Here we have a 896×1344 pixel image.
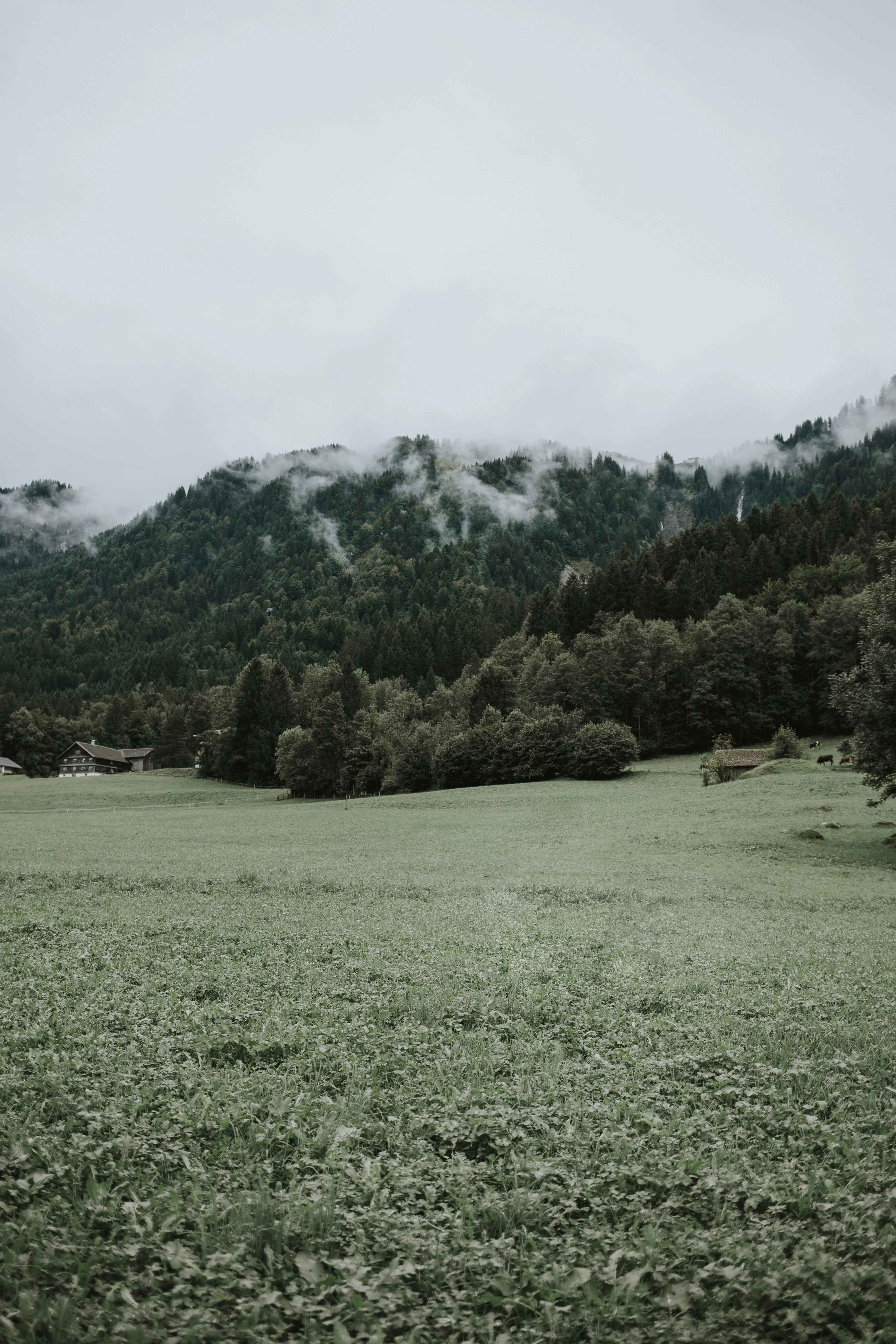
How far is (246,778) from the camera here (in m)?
104

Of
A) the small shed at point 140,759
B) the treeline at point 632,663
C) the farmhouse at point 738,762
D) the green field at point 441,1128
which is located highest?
the treeline at point 632,663

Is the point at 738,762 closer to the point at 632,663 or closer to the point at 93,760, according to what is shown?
the point at 632,663

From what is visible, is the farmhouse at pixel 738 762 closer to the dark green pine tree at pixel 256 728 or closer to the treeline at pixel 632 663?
the treeline at pixel 632 663

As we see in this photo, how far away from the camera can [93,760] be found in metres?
142

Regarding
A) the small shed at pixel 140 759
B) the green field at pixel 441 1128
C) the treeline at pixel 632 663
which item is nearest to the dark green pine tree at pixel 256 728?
A: the treeline at pixel 632 663

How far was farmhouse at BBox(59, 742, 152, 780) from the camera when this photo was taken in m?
142

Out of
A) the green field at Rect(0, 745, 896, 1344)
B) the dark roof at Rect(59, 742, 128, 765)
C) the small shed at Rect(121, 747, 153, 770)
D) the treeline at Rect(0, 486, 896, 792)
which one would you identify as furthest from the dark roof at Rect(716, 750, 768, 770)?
the small shed at Rect(121, 747, 153, 770)

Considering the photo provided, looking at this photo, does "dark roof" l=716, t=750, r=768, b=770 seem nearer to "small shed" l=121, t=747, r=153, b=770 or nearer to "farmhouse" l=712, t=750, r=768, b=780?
"farmhouse" l=712, t=750, r=768, b=780

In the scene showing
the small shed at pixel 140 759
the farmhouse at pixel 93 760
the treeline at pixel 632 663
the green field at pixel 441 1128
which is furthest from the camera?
the small shed at pixel 140 759

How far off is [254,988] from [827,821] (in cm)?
3654

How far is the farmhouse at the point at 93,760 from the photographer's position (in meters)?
142

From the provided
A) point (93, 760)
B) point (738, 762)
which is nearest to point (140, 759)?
point (93, 760)

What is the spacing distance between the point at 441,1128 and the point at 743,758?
6626 centimetres

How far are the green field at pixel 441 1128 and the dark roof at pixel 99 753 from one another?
139019 millimetres
